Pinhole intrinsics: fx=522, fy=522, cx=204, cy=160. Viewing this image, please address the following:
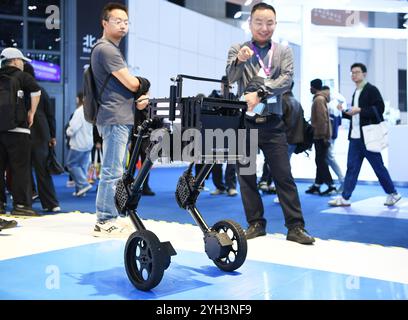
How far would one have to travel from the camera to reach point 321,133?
7.10m

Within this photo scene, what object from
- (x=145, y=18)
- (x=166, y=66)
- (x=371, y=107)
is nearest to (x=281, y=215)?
(x=371, y=107)

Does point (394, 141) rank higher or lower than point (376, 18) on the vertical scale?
lower

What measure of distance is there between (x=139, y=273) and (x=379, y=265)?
4.59 feet

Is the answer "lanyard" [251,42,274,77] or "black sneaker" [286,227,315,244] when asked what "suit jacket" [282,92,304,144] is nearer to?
"lanyard" [251,42,274,77]

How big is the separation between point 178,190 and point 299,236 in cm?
112

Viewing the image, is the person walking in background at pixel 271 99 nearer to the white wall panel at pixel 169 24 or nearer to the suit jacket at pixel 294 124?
the suit jacket at pixel 294 124

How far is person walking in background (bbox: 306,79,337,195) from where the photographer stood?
23.3 ft

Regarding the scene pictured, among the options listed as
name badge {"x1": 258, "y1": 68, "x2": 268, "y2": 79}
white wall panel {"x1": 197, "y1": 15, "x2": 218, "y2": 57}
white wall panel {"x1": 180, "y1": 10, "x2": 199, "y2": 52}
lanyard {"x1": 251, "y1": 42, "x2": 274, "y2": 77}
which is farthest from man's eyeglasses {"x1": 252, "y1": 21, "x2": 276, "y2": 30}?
white wall panel {"x1": 197, "y1": 15, "x2": 218, "y2": 57}

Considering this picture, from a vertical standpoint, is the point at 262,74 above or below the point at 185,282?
above

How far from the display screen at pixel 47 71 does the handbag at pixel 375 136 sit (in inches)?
337

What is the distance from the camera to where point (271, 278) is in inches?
105

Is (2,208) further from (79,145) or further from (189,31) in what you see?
(189,31)

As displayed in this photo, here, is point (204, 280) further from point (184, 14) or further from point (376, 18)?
point (376, 18)
